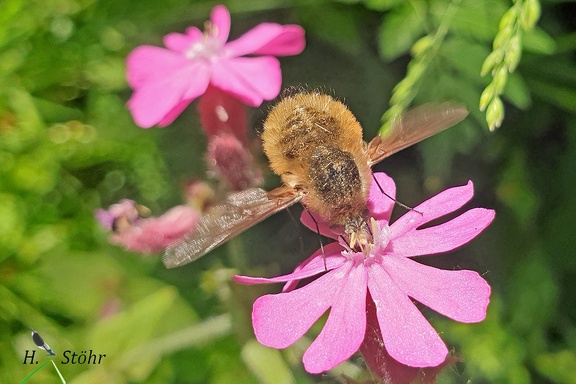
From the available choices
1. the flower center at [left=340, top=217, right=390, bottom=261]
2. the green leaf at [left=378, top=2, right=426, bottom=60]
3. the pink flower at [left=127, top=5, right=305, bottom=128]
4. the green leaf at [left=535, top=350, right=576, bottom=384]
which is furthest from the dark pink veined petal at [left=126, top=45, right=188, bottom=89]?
the green leaf at [left=535, top=350, right=576, bottom=384]

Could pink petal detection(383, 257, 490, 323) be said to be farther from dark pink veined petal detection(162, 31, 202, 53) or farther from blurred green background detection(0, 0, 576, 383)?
dark pink veined petal detection(162, 31, 202, 53)

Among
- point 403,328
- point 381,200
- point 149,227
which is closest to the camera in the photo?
point 403,328

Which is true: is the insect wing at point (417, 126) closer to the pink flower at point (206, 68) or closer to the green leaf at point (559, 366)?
the pink flower at point (206, 68)

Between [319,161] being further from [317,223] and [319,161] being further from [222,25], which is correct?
[222,25]

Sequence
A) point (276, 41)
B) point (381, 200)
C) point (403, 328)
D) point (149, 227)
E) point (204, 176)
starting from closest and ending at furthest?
point (403, 328) → point (381, 200) → point (276, 41) → point (149, 227) → point (204, 176)

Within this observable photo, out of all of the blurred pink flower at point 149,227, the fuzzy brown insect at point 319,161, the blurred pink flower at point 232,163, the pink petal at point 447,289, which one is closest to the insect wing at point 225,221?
the fuzzy brown insect at point 319,161

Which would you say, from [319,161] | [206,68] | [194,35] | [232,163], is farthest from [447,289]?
[194,35]

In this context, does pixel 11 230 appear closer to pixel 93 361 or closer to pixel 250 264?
pixel 93 361
